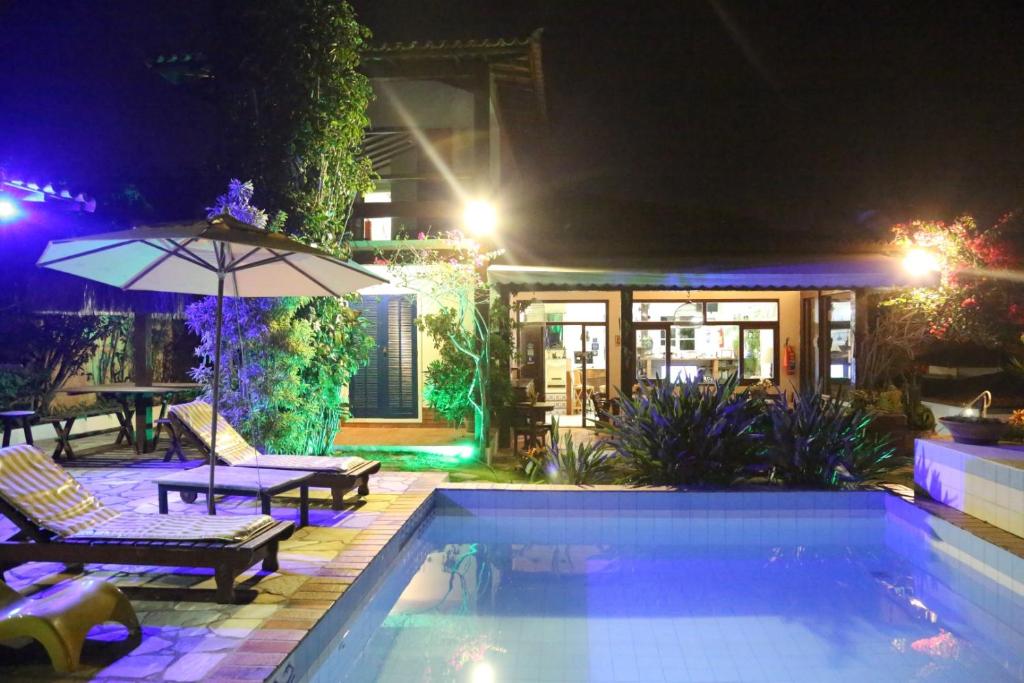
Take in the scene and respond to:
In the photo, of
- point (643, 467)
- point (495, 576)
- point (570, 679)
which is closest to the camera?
point (570, 679)

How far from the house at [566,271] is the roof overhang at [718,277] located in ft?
0.09

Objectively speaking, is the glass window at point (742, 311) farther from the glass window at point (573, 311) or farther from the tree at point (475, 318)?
the tree at point (475, 318)

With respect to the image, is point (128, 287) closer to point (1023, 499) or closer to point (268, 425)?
point (268, 425)

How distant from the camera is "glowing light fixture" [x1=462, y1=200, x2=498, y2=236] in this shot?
10828 millimetres

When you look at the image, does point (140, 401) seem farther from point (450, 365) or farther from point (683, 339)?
point (683, 339)

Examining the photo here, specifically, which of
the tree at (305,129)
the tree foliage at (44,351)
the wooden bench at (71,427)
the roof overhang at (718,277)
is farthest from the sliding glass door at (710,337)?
the tree foliage at (44,351)

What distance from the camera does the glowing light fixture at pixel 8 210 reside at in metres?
9.09

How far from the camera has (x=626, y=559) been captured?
7.10 metres

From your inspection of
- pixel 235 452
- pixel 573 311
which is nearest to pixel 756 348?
pixel 573 311

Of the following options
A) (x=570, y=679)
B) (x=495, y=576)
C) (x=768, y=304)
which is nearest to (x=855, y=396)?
(x=768, y=304)

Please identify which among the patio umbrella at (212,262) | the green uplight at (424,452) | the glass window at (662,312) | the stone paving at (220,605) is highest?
the glass window at (662,312)

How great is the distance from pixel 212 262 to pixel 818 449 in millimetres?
6797

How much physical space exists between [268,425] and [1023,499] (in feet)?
25.8

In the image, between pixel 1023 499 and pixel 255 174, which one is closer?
pixel 1023 499
